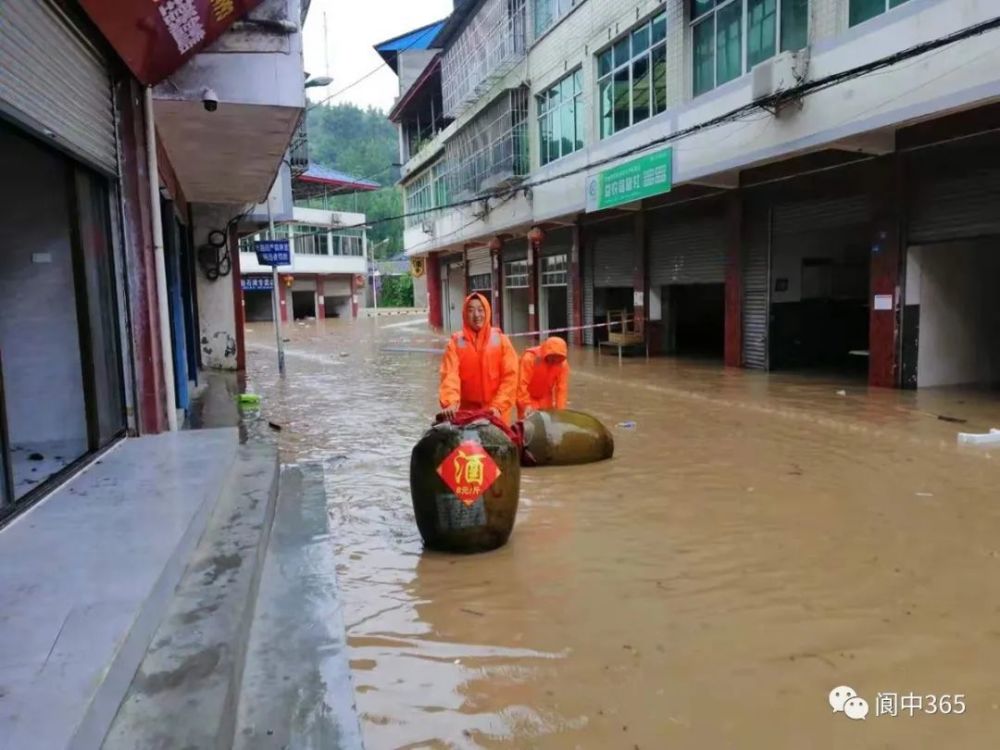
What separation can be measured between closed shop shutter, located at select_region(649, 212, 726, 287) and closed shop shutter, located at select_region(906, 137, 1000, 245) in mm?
4554

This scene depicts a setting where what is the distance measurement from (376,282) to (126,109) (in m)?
48.0

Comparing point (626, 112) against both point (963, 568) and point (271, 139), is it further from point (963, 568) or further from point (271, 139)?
point (963, 568)

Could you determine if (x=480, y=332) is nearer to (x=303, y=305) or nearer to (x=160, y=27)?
(x=160, y=27)

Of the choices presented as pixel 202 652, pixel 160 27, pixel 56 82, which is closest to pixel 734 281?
pixel 160 27

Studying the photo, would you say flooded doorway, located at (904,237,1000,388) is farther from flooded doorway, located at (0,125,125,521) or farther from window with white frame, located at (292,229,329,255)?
window with white frame, located at (292,229,329,255)

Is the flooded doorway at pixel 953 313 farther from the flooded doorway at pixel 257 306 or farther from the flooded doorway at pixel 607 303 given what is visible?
the flooded doorway at pixel 257 306

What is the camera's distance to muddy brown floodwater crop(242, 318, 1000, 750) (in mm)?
2879

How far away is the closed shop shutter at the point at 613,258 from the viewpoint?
1827cm

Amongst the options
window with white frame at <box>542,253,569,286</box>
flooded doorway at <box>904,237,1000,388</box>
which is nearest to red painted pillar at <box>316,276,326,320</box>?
window with white frame at <box>542,253,569,286</box>

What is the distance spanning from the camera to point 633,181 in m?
14.6

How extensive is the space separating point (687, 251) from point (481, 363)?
1130cm

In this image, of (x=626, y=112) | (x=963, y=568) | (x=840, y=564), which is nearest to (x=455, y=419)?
(x=840, y=564)

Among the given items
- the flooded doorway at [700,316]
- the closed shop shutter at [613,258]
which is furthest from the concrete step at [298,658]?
the flooded doorway at [700,316]

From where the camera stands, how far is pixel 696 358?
16906 millimetres
